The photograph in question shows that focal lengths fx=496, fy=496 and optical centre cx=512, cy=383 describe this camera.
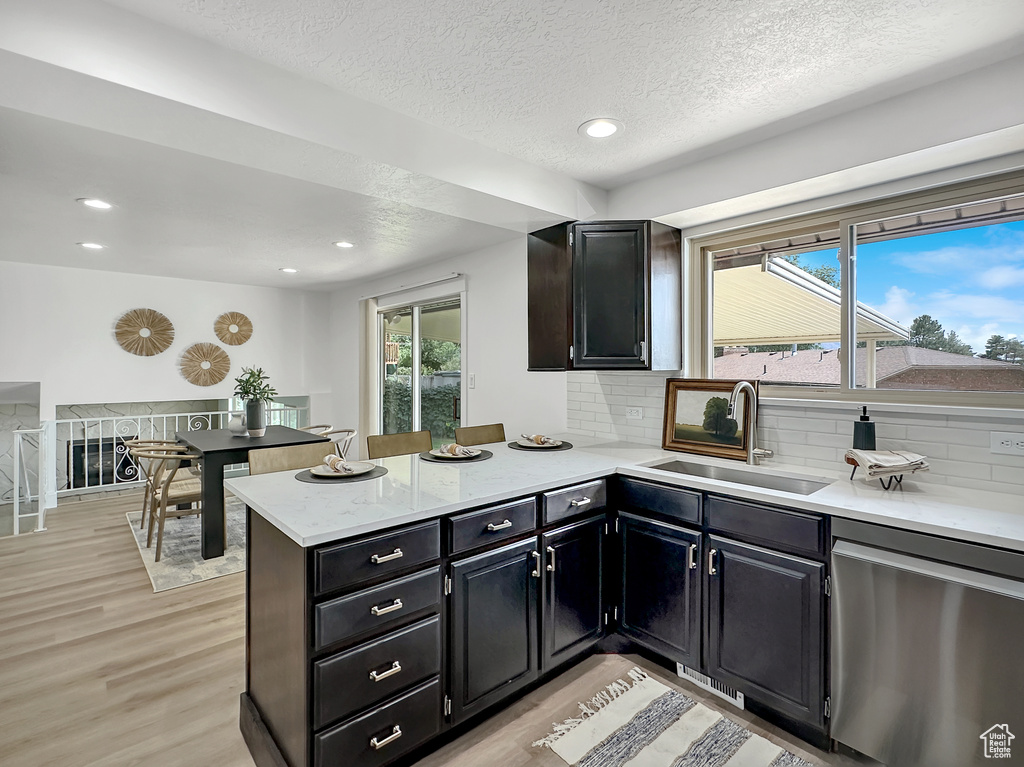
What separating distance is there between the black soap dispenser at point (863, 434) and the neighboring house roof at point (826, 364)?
0.28 meters

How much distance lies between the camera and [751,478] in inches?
95.6

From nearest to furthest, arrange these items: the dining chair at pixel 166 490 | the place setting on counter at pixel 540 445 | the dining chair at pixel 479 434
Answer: the place setting on counter at pixel 540 445 → the dining chair at pixel 479 434 → the dining chair at pixel 166 490

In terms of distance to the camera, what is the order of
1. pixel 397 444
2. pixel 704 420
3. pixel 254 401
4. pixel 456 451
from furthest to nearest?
pixel 254 401 < pixel 397 444 < pixel 704 420 < pixel 456 451

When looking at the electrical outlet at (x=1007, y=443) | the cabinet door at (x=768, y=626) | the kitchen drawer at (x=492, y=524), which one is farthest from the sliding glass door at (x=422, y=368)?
the electrical outlet at (x=1007, y=443)

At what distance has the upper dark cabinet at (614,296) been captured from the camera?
2.74 metres

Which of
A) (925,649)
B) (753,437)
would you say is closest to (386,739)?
(925,649)

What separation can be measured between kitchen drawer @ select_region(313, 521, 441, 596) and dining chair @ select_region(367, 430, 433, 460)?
1.22 meters

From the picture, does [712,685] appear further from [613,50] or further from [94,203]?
[94,203]

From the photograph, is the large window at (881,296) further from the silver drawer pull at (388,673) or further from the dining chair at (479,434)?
the silver drawer pull at (388,673)

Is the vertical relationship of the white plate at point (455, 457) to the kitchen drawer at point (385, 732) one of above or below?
above

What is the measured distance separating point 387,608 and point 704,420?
1930mm

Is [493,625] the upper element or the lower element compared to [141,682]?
upper

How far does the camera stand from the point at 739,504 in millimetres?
1976

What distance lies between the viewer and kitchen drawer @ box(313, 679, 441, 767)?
4.81 ft
